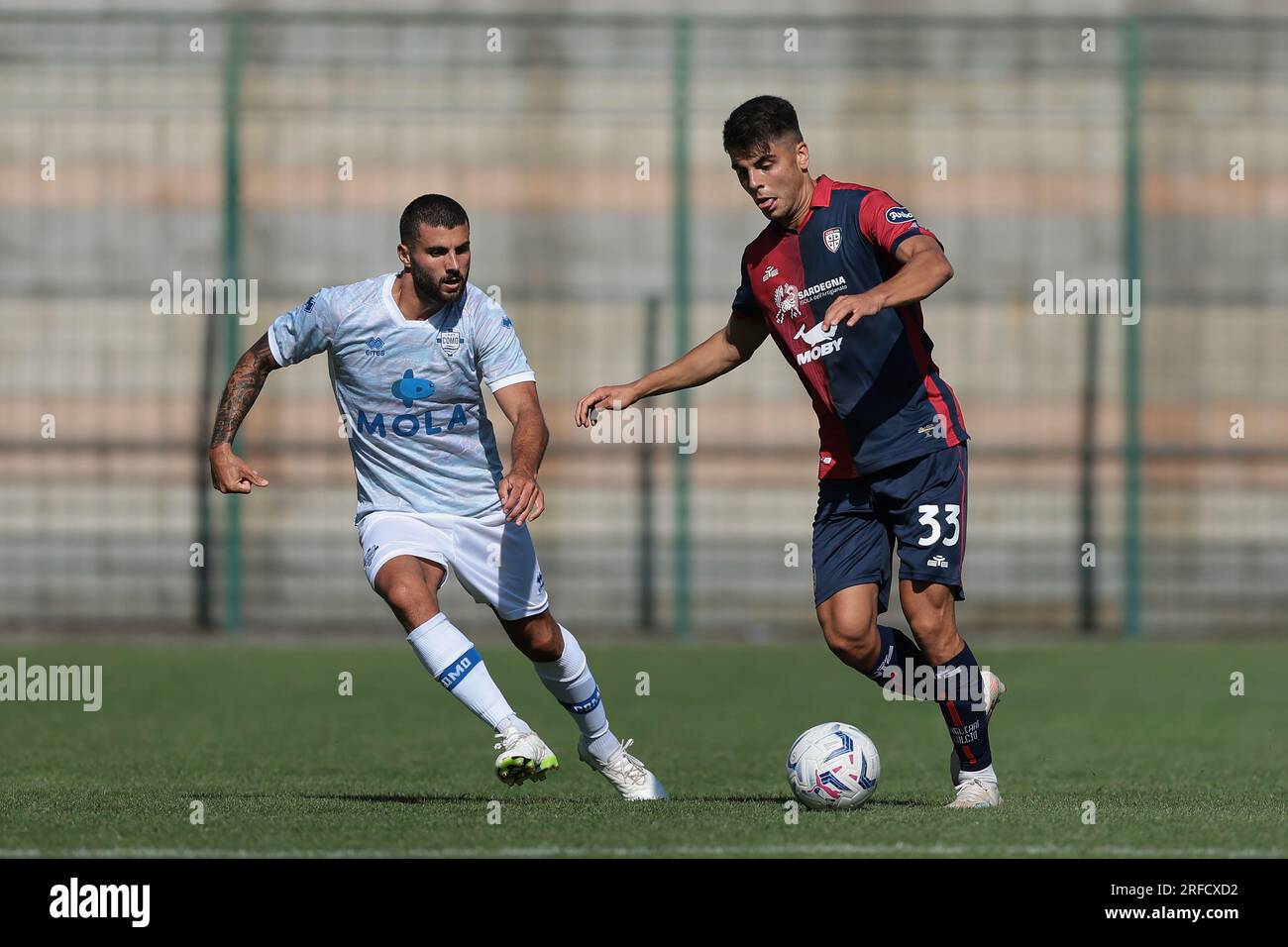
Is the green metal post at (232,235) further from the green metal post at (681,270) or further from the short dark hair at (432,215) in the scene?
the short dark hair at (432,215)

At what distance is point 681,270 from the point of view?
52.1ft

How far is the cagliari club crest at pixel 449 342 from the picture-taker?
23.8 feet

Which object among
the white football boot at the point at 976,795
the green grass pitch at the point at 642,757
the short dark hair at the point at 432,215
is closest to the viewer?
the green grass pitch at the point at 642,757

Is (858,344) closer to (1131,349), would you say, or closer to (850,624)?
(850,624)

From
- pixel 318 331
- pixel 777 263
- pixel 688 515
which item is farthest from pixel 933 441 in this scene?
pixel 688 515

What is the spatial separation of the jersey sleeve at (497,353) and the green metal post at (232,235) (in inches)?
340

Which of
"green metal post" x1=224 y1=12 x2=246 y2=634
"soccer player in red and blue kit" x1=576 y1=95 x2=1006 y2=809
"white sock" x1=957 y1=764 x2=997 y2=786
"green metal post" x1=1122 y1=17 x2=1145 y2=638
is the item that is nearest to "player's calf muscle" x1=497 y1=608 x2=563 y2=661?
"soccer player in red and blue kit" x1=576 y1=95 x2=1006 y2=809

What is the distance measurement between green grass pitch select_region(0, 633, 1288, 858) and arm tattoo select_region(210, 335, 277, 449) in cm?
132

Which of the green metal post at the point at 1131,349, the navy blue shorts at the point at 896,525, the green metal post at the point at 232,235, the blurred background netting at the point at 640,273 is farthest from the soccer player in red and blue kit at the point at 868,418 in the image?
the green metal post at the point at 232,235

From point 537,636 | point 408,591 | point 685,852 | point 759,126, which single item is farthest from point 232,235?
point 685,852

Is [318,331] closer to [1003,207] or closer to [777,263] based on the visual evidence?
[777,263]

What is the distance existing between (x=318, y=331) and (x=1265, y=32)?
36.3 feet

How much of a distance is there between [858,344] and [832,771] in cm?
148

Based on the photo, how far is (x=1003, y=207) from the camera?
16.0 meters
